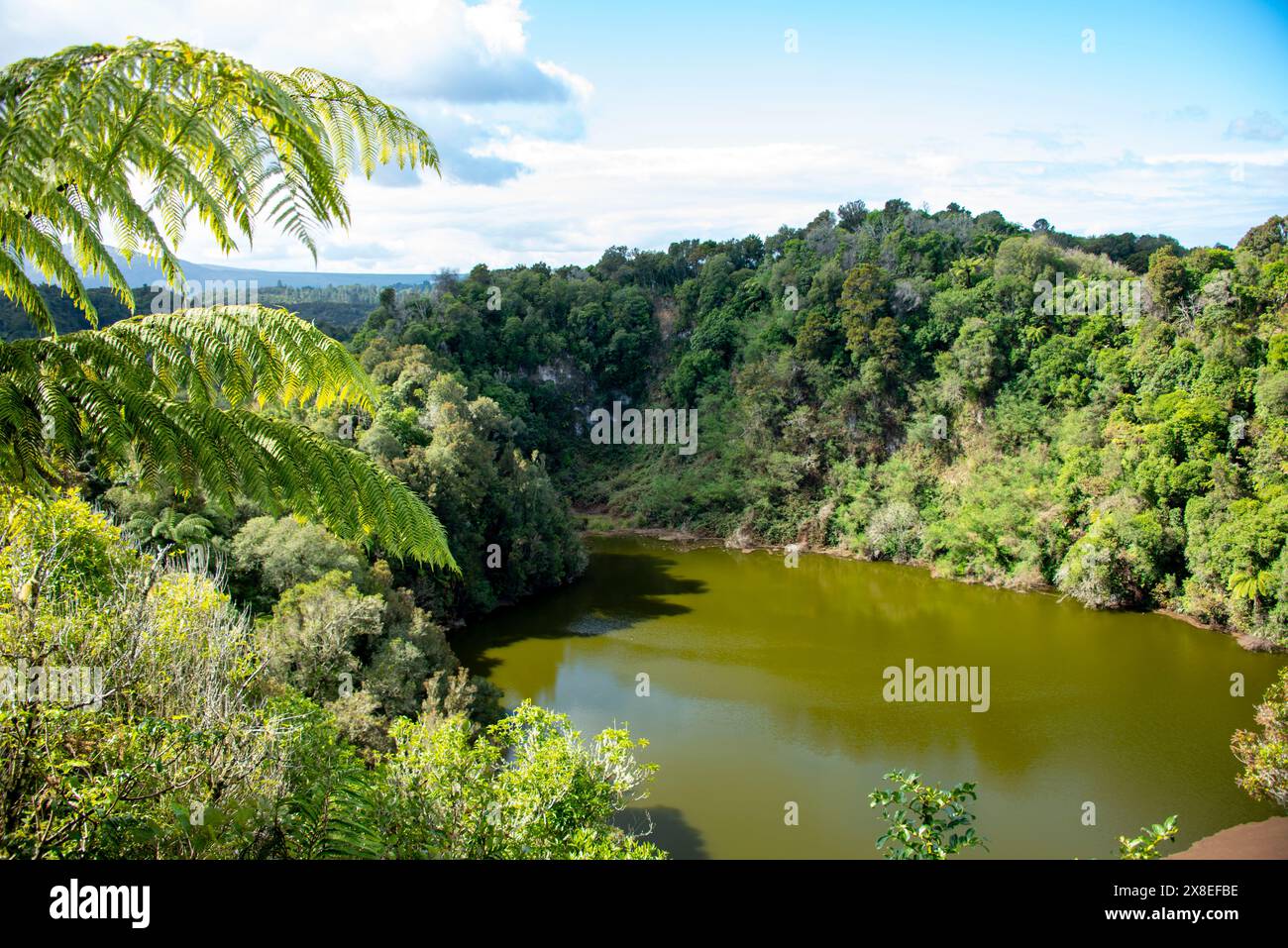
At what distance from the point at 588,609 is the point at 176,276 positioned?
20.9 m

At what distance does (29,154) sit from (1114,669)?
67.3 ft

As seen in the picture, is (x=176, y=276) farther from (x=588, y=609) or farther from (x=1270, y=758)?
(x=588, y=609)

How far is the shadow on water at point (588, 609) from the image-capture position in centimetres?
2150

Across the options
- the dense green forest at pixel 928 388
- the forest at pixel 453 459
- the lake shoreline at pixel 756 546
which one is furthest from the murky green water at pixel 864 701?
the dense green forest at pixel 928 388

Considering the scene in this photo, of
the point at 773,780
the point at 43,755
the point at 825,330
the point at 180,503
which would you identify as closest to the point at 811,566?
the point at 825,330

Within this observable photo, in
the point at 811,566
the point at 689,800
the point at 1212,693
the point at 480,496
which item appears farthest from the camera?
the point at 811,566

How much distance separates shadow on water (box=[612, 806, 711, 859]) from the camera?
480 inches

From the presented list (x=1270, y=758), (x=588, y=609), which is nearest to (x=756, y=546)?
(x=588, y=609)

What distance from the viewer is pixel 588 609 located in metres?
24.2

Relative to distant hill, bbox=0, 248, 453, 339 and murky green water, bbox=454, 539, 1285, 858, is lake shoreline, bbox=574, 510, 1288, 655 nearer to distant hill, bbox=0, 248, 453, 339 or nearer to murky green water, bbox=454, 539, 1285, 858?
murky green water, bbox=454, 539, 1285, 858

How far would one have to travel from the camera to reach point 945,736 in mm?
15961

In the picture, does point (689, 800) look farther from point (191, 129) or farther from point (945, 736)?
point (191, 129)

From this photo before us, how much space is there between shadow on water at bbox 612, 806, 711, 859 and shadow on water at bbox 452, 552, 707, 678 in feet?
22.2

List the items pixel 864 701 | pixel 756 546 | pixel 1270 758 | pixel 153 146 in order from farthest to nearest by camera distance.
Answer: pixel 756 546, pixel 864 701, pixel 1270 758, pixel 153 146
